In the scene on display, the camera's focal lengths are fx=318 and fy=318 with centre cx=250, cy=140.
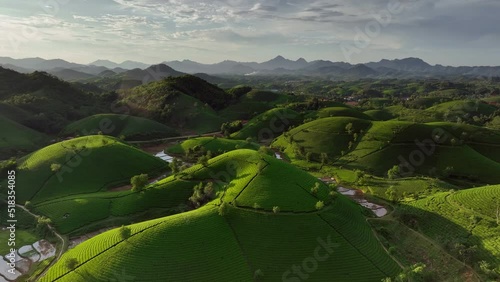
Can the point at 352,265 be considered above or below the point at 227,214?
below

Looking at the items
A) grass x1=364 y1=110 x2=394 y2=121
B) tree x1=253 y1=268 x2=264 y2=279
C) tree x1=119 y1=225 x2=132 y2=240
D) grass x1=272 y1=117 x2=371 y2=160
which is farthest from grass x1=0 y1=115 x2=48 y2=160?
grass x1=364 y1=110 x2=394 y2=121

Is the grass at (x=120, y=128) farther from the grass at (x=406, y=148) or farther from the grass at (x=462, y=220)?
the grass at (x=462, y=220)

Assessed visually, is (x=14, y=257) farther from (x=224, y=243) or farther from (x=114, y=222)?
(x=224, y=243)

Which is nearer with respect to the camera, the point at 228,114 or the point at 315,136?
the point at 315,136

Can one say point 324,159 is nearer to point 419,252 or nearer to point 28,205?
point 419,252

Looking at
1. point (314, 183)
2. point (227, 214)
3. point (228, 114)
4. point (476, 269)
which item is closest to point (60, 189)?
point (227, 214)
